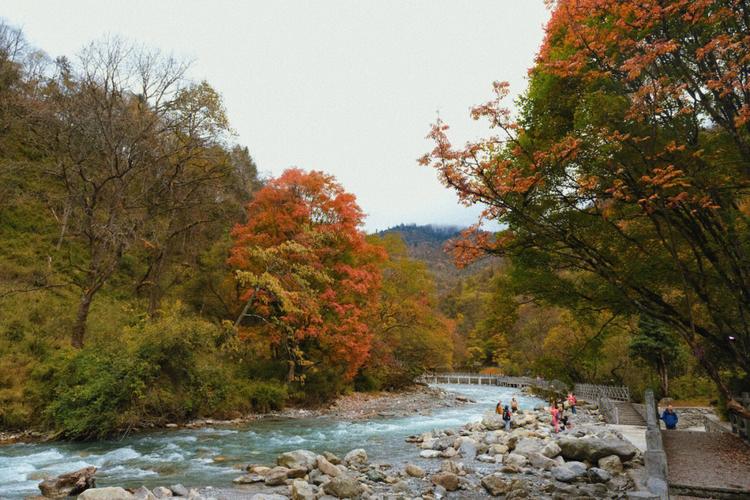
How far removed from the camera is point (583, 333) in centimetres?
3142

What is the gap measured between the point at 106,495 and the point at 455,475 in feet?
23.9

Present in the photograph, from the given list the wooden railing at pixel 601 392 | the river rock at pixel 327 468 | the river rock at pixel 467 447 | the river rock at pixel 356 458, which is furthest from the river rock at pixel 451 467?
the wooden railing at pixel 601 392

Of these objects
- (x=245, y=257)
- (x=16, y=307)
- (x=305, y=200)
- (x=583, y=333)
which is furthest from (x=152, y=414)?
(x=583, y=333)

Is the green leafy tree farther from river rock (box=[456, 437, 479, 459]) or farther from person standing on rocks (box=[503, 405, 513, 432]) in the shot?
river rock (box=[456, 437, 479, 459])

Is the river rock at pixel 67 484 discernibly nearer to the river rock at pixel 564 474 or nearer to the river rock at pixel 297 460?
the river rock at pixel 297 460

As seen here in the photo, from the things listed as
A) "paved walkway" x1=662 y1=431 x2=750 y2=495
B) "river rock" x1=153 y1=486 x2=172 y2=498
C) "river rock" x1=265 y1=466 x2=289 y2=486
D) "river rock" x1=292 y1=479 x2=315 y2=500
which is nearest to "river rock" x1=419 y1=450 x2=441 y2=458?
"river rock" x1=265 y1=466 x2=289 y2=486

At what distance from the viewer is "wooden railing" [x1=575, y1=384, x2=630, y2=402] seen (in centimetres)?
2967

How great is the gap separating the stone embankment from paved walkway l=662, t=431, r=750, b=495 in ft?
3.14

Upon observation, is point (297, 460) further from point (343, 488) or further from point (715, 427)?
point (715, 427)

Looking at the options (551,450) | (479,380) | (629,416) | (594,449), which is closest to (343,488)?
(551,450)

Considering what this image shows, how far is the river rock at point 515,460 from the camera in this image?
13374mm

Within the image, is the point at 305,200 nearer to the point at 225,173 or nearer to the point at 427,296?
the point at 225,173

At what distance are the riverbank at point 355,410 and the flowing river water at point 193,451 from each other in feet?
2.56

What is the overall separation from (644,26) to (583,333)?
27.7m
